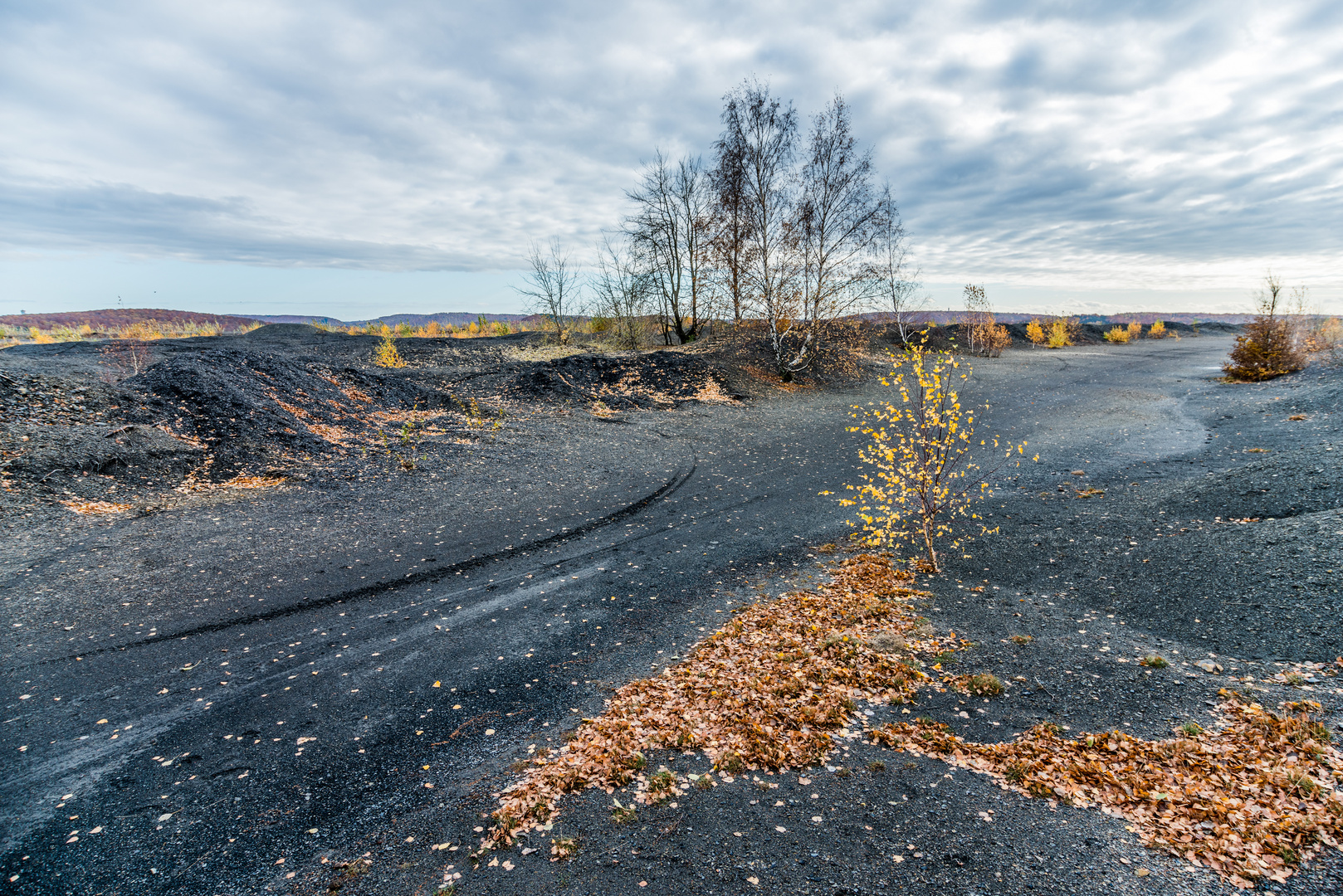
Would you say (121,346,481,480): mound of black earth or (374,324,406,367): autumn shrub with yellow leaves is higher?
(374,324,406,367): autumn shrub with yellow leaves

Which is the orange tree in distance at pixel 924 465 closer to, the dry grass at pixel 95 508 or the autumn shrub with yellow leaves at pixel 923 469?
the autumn shrub with yellow leaves at pixel 923 469

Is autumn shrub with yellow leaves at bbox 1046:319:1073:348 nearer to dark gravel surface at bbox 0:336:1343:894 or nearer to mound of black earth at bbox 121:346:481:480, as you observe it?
dark gravel surface at bbox 0:336:1343:894

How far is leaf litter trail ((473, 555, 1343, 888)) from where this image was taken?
322 centimetres

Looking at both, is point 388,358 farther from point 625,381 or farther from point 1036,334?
point 1036,334

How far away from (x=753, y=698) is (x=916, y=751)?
1.30 metres

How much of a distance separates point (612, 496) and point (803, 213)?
56.2ft

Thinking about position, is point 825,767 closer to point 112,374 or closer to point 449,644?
point 449,644

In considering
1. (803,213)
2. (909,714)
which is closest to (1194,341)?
(803,213)

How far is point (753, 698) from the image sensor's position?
188 inches

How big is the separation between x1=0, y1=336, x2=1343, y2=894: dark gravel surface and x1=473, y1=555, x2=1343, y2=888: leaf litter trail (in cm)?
16

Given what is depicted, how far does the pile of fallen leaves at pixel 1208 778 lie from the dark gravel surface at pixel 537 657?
159 mm

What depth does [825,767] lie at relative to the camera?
398 cm

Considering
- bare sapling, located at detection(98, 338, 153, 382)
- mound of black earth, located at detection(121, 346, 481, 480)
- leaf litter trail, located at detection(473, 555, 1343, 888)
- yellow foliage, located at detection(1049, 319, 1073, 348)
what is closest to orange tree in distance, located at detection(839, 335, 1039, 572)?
leaf litter trail, located at detection(473, 555, 1343, 888)

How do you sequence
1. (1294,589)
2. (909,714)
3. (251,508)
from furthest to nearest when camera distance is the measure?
(251,508)
(1294,589)
(909,714)
